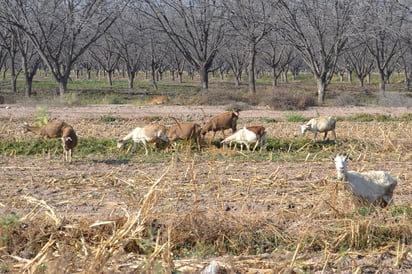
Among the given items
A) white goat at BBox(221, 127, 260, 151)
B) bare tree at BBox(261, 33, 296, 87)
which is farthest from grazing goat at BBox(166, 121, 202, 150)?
bare tree at BBox(261, 33, 296, 87)

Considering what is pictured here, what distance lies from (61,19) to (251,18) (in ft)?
39.2

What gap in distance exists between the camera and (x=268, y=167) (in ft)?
38.7

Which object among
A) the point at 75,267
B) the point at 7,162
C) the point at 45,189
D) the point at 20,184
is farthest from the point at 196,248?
the point at 7,162

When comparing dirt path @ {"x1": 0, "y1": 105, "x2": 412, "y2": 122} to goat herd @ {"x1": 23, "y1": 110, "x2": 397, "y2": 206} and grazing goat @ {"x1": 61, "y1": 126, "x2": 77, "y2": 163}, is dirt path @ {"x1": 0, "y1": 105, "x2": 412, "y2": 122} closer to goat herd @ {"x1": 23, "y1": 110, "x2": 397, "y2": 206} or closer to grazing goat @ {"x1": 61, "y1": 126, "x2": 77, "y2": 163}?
goat herd @ {"x1": 23, "y1": 110, "x2": 397, "y2": 206}

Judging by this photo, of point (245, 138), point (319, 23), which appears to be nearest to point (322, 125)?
point (245, 138)

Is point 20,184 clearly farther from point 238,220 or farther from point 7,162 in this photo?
point 238,220

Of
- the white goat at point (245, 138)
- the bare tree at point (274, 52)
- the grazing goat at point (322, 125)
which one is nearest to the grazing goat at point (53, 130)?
the white goat at point (245, 138)

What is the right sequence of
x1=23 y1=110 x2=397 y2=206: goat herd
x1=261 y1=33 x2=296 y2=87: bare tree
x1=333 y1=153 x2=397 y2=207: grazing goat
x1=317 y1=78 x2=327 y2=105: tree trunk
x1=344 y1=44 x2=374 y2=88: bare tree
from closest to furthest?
x1=333 y1=153 x2=397 y2=207: grazing goat < x1=23 y1=110 x2=397 y2=206: goat herd < x1=317 y1=78 x2=327 y2=105: tree trunk < x1=261 y1=33 x2=296 y2=87: bare tree < x1=344 y1=44 x2=374 y2=88: bare tree

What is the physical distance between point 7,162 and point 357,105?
75.9 feet

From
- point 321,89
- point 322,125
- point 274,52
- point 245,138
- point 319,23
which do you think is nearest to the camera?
point 245,138

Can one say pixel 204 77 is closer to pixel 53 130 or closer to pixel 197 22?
pixel 197 22

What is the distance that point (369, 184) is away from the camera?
316 inches

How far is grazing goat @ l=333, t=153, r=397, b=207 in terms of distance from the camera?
26.2 ft

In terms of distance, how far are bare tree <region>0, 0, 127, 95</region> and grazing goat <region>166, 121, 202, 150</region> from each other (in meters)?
19.9
